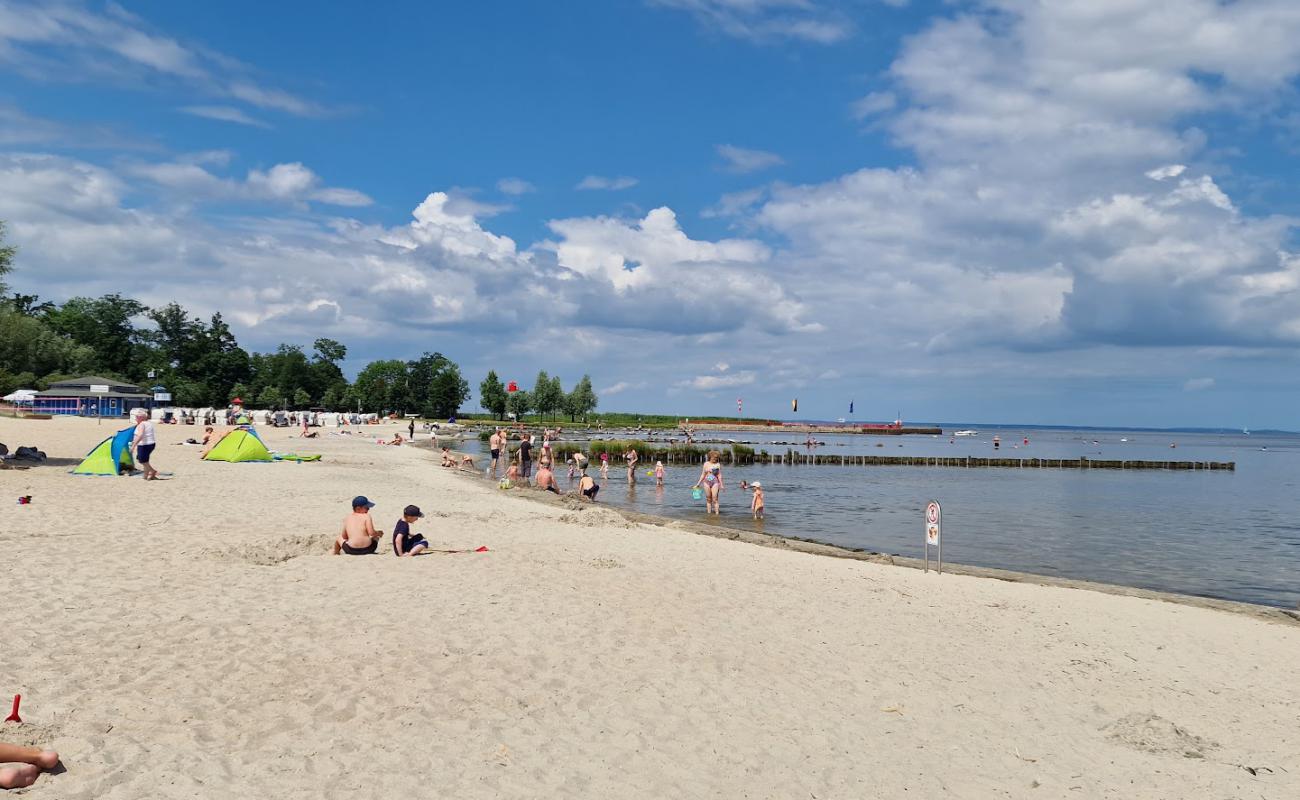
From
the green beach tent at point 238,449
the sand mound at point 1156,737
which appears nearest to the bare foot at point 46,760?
the sand mound at point 1156,737

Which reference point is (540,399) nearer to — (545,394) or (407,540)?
(545,394)

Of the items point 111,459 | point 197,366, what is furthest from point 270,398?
point 111,459

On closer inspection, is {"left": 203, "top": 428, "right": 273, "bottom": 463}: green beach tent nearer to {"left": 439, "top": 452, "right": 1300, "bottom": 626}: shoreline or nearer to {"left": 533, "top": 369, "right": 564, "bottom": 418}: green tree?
{"left": 439, "top": 452, "right": 1300, "bottom": 626}: shoreline

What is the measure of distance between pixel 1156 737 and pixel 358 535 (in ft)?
32.2

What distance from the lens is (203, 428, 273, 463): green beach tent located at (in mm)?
25766

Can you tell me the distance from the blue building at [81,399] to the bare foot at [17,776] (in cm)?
6273

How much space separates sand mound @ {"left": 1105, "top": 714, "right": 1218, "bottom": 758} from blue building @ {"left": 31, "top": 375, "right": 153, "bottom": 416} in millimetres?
65697

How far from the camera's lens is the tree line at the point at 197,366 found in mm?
72438

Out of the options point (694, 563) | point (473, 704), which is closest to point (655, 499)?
point (694, 563)

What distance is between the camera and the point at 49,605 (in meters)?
7.61

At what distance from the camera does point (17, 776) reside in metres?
4.45

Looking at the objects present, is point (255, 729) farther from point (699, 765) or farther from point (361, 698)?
point (699, 765)

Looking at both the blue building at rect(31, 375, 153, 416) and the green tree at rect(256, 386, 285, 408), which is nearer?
the blue building at rect(31, 375, 153, 416)

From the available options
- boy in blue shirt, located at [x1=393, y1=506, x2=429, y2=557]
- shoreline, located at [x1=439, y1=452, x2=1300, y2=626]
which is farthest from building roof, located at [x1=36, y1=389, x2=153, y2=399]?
boy in blue shirt, located at [x1=393, y1=506, x2=429, y2=557]
